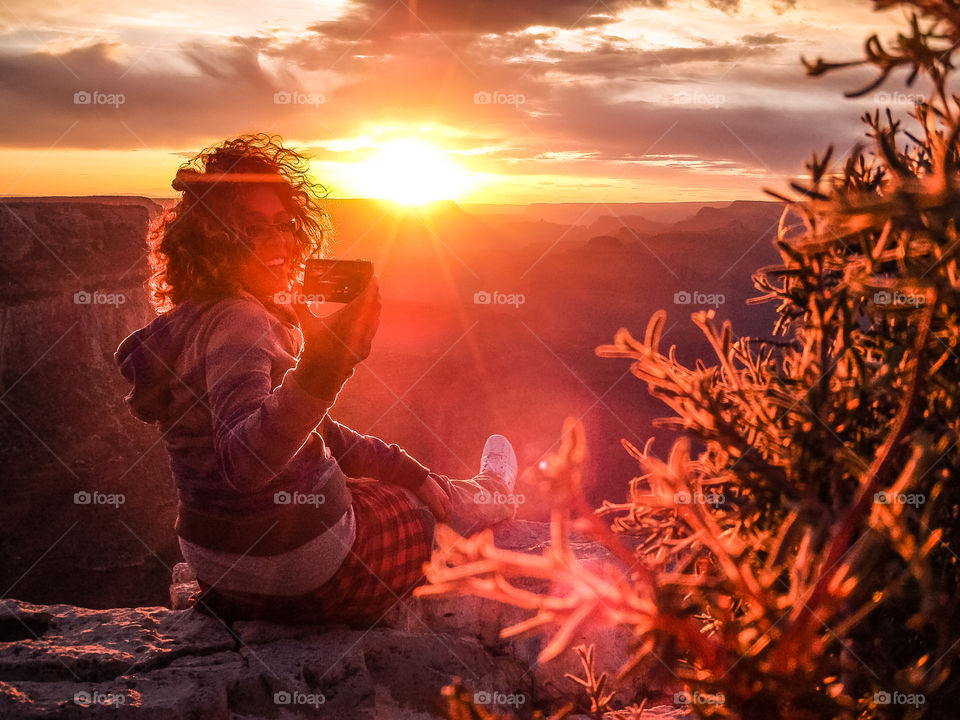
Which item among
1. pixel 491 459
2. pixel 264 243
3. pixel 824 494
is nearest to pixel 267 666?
pixel 264 243

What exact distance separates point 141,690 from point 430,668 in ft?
3.59

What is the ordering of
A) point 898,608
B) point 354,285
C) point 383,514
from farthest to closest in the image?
1. point 383,514
2. point 354,285
3. point 898,608

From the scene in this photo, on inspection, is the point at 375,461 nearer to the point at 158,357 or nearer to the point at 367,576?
the point at 367,576

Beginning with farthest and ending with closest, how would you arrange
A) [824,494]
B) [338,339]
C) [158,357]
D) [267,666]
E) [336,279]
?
[267,666] → [158,357] → [336,279] → [338,339] → [824,494]

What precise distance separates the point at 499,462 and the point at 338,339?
2.70 meters

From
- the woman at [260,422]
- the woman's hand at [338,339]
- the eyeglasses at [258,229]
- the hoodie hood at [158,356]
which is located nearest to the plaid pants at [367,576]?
the woman at [260,422]

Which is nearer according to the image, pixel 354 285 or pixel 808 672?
pixel 808 672

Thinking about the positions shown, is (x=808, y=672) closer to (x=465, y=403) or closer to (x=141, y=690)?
(x=141, y=690)

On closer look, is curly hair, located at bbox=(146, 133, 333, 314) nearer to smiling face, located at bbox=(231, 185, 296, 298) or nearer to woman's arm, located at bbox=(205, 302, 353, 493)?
smiling face, located at bbox=(231, 185, 296, 298)

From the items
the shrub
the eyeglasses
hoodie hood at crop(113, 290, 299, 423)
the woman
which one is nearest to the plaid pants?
the woman

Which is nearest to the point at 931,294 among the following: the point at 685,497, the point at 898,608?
the point at 685,497

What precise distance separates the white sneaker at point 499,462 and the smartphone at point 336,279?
6.83ft

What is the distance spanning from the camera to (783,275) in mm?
1612

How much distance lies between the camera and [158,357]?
288 centimetres
